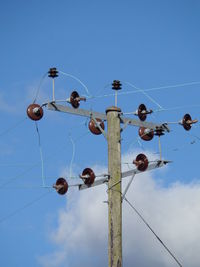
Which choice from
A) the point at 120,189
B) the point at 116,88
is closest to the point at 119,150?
the point at 120,189

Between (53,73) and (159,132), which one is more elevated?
(53,73)

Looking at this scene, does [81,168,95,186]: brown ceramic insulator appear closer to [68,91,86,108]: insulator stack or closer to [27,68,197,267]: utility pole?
[27,68,197,267]: utility pole

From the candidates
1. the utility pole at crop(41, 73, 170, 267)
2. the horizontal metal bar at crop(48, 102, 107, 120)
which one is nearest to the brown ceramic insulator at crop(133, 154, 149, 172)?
the utility pole at crop(41, 73, 170, 267)

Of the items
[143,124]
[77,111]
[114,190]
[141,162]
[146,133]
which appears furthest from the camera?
[146,133]

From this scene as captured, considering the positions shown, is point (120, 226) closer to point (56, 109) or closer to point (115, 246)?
point (115, 246)

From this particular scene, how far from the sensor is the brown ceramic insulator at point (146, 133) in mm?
14102

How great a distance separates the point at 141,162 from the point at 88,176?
119 cm

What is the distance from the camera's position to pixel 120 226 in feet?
39.4

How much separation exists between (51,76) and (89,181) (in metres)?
2.44

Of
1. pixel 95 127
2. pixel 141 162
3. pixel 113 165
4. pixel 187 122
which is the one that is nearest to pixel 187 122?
pixel 187 122

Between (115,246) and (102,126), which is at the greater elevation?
(102,126)

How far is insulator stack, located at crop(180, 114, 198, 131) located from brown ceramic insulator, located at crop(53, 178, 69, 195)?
9.99 ft

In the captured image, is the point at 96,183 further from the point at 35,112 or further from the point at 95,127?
the point at 35,112

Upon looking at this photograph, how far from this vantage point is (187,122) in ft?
46.7
